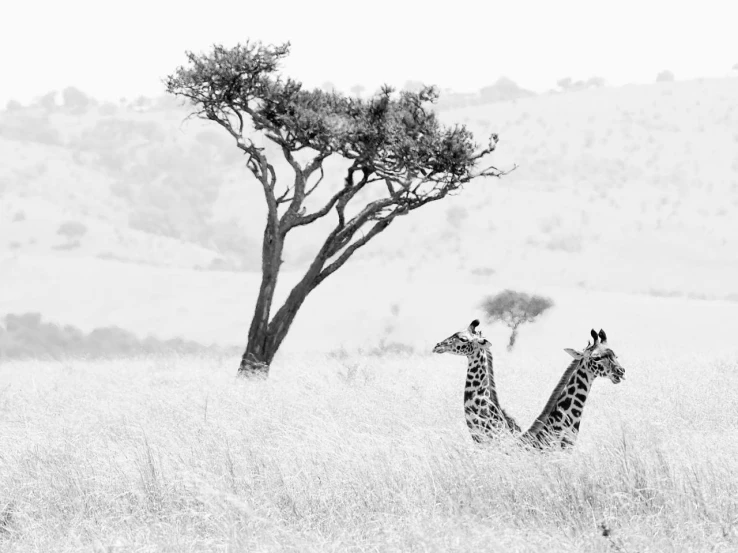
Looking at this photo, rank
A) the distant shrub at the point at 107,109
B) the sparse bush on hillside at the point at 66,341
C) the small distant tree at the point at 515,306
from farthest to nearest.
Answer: the distant shrub at the point at 107,109 → the sparse bush on hillside at the point at 66,341 → the small distant tree at the point at 515,306

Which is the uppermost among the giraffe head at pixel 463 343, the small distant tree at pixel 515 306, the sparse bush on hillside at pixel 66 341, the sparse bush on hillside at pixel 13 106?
the sparse bush on hillside at pixel 13 106

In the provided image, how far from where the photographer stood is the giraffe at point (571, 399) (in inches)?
295

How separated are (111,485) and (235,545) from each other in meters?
2.16

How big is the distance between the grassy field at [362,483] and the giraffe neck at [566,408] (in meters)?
0.22

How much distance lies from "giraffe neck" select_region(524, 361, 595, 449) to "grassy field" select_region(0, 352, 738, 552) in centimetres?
22

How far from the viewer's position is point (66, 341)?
1325 inches

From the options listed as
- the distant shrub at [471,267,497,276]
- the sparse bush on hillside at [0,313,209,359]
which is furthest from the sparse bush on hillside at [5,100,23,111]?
the sparse bush on hillside at [0,313,209,359]

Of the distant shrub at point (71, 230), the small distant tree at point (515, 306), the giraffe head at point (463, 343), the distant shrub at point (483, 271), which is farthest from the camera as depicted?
the distant shrub at point (71, 230)

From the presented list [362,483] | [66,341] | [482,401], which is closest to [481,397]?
[482,401]

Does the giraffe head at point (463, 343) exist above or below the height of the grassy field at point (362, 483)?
above

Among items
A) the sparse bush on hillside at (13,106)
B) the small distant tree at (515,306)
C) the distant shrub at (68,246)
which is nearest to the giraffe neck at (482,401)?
the small distant tree at (515,306)

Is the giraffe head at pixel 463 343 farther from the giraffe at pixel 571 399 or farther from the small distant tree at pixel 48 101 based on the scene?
the small distant tree at pixel 48 101

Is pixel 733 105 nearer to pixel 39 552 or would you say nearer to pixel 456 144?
pixel 456 144

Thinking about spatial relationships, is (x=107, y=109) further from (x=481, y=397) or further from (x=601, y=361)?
(x=601, y=361)
